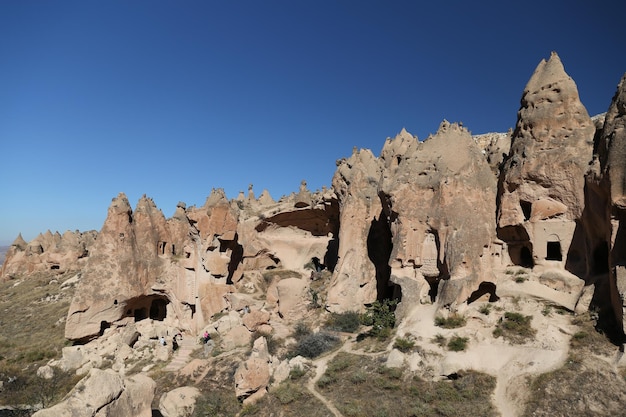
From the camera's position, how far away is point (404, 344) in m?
14.8

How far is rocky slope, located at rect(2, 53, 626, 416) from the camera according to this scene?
13.0 m

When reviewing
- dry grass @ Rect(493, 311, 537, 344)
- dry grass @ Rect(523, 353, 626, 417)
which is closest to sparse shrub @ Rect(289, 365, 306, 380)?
dry grass @ Rect(493, 311, 537, 344)

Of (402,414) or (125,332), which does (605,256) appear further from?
(125,332)

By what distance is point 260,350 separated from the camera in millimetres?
15844

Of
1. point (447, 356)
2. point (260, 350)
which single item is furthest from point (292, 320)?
point (447, 356)

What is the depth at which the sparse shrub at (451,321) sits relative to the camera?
15.1 m

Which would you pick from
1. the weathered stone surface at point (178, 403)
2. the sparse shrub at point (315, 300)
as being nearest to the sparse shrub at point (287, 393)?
the weathered stone surface at point (178, 403)

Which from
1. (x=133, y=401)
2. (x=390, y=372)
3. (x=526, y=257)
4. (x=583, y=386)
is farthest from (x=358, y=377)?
(x=526, y=257)

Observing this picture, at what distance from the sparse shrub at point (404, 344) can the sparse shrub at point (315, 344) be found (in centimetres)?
337

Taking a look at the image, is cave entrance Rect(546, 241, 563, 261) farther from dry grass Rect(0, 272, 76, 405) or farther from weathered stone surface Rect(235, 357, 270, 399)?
dry grass Rect(0, 272, 76, 405)

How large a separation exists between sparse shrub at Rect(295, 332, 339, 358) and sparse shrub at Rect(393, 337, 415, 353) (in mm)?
3369

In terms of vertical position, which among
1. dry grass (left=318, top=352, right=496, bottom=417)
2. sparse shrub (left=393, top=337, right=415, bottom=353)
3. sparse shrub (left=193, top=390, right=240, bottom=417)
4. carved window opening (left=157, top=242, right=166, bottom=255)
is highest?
carved window opening (left=157, top=242, right=166, bottom=255)

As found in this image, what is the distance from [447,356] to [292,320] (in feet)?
33.2

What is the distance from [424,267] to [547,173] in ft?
20.2
